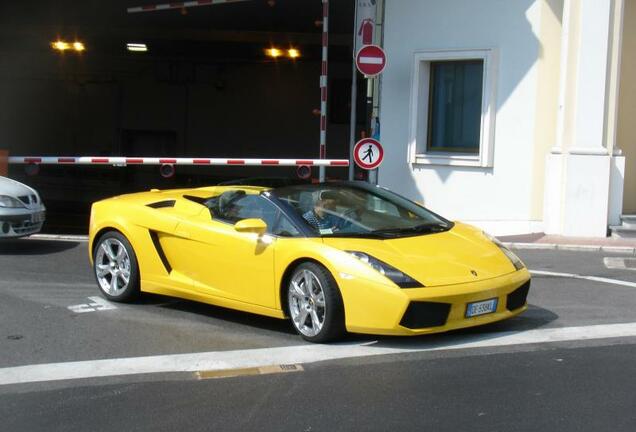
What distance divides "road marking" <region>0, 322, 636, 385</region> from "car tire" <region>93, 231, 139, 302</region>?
179 centimetres

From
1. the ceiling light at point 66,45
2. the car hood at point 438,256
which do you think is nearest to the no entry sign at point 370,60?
the car hood at point 438,256

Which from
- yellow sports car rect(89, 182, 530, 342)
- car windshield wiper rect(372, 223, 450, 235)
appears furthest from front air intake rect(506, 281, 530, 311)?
car windshield wiper rect(372, 223, 450, 235)

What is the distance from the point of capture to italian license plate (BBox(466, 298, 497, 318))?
19.5 feet

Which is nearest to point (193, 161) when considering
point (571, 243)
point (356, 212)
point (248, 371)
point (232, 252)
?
point (571, 243)

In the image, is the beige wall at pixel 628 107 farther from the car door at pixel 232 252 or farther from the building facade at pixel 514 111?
the car door at pixel 232 252

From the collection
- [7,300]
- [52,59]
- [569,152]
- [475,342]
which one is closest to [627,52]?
[569,152]

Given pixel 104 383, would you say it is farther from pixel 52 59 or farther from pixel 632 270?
pixel 52 59

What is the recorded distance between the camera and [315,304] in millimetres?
6113

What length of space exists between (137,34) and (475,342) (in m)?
18.2

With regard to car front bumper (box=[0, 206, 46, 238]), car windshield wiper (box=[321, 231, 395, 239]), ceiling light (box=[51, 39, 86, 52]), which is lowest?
car front bumper (box=[0, 206, 46, 238])

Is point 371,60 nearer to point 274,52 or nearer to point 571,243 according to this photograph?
point 571,243

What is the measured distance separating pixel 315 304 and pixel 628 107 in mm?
9802

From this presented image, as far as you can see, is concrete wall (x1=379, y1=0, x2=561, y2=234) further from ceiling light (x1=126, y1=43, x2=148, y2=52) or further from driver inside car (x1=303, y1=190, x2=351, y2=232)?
ceiling light (x1=126, y1=43, x2=148, y2=52)

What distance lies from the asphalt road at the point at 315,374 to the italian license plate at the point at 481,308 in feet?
0.84
